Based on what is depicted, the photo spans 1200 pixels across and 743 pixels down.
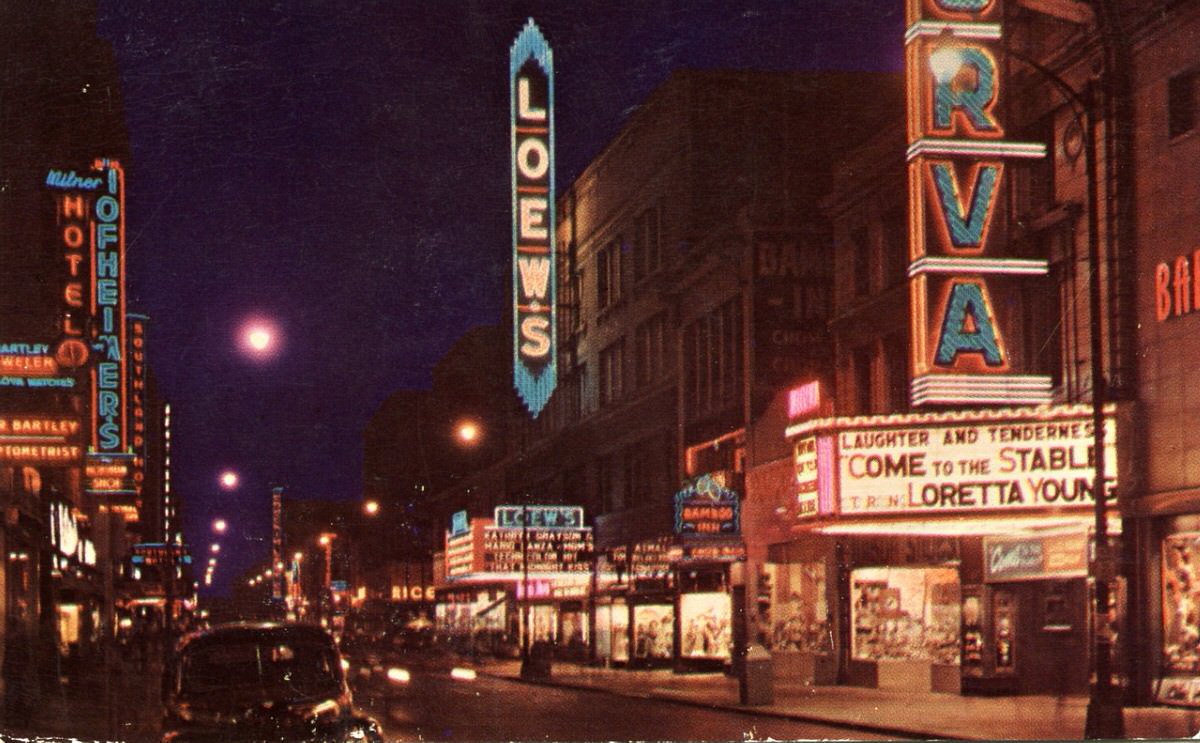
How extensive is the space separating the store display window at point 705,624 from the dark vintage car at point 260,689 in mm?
34727

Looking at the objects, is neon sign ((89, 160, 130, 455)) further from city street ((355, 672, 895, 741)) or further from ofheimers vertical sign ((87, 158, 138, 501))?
city street ((355, 672, 895, 741))

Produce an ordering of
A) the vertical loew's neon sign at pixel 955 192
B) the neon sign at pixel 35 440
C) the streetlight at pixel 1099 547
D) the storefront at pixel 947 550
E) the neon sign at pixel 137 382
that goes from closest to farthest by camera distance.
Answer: the streetlight at pixel 1099 547, the storefront at pixel 947 550, the vertical loew's neon sign at pixel 955 192, the neon sign at pixel 35 440, the neon sign at pixel 137 382

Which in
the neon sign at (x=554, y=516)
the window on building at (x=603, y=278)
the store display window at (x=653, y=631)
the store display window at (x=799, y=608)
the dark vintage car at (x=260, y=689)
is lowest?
the store display window at (x=653, y=631)

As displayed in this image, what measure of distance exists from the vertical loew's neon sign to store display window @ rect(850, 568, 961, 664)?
805 centimetres

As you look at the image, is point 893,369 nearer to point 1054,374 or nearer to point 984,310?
point 1054,374

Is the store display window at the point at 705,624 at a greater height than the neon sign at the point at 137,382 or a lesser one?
lesser

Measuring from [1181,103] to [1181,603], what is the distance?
794cm

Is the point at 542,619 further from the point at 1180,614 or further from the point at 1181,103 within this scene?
the point at 1181,103

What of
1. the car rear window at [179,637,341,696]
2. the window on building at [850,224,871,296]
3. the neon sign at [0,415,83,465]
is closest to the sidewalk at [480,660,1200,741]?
the window on building at [850,224,871,296]

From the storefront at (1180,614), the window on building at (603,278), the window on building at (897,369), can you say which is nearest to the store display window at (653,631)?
the window on building at (603,278)

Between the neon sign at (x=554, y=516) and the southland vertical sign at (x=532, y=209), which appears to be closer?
the southland vertical sign at (x=532, y=209)

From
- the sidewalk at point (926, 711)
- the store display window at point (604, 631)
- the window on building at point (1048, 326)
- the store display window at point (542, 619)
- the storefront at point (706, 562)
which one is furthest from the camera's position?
the store display window at point (542, 619)

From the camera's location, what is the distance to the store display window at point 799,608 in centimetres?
3953

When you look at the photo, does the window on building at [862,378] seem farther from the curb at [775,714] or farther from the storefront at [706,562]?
the curb at [775,714]
